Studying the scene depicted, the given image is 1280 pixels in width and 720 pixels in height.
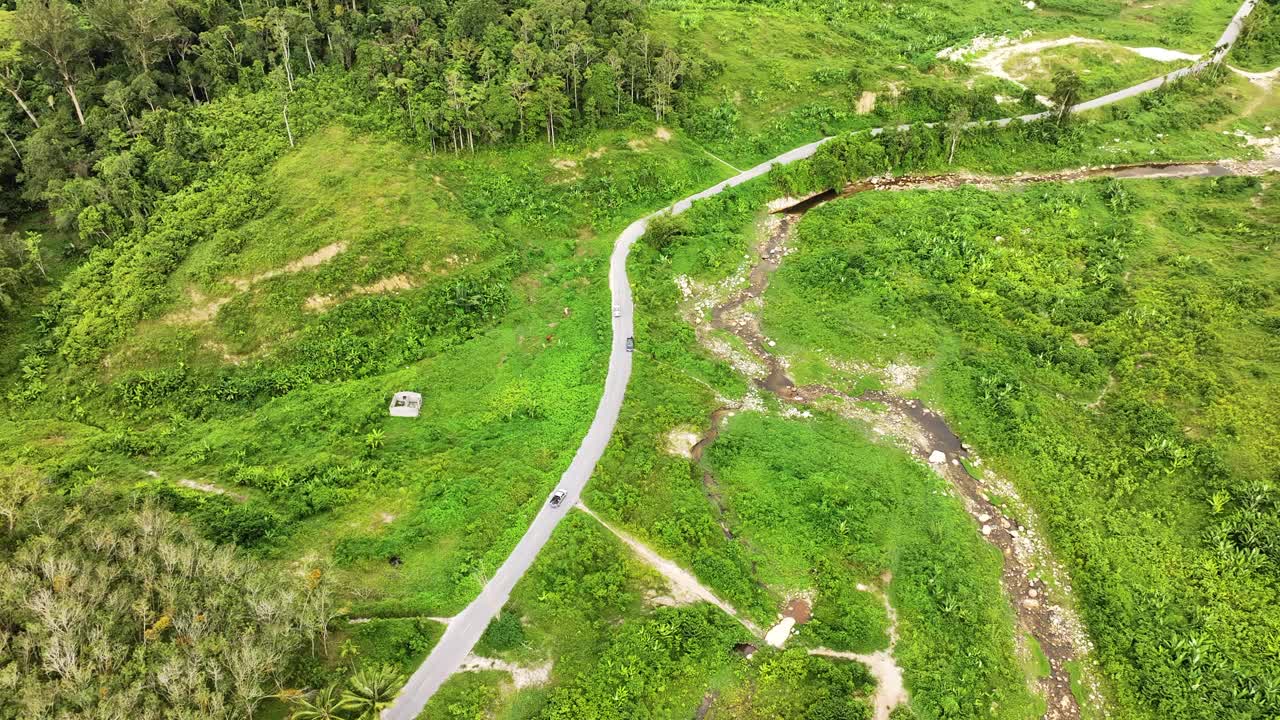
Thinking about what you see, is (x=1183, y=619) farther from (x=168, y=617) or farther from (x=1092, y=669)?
(x=168, y=617)

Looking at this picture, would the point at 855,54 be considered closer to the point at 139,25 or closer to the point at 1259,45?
the point at 1259,45

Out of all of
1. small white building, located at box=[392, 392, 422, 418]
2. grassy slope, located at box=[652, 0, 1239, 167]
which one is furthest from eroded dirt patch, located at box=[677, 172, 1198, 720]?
small white building, located at box=[392, 392, 422, 418]

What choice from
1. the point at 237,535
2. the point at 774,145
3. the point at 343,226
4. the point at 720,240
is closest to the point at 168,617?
the point at 237,535

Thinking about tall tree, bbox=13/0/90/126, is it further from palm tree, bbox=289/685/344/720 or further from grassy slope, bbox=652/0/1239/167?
palm tree, bbox=289/685/344/720

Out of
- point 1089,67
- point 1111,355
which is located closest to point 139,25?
point 1111,355

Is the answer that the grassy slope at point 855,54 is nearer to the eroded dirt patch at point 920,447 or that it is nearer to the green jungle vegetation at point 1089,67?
the green jungle vegetation at point 1089,67
